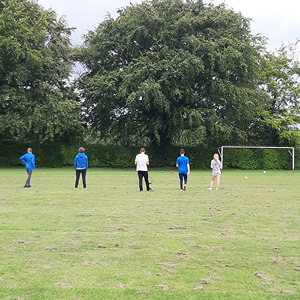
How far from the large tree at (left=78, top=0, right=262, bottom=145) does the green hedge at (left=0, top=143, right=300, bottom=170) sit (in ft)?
7.19

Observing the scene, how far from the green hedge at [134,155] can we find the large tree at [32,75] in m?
1.68

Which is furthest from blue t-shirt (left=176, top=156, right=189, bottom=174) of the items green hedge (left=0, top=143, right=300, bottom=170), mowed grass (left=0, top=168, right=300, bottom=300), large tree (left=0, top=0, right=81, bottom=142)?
green hedge (left=0, top=143, right=300, bottom=170)

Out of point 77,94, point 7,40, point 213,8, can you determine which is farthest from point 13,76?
→ point 213,8

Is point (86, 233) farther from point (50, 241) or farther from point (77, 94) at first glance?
point (77, 94)

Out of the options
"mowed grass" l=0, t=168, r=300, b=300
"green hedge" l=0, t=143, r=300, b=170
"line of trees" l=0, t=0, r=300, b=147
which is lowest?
"mowed grass" l=0, t=168, r=300, b=300

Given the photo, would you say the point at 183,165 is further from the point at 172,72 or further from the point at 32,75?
the point at 32,75

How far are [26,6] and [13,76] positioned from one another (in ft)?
25.1

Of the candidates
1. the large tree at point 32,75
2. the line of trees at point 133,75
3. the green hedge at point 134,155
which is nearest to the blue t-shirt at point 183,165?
the line of trees at point 133,75

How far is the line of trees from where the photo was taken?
33625mm

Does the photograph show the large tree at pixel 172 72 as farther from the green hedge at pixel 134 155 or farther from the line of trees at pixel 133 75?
the green hedge at pixel 134 155

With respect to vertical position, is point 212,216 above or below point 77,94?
below

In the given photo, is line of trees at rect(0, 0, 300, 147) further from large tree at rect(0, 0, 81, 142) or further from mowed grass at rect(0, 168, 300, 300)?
mowed grass at rect(0, 168, 300, 300)

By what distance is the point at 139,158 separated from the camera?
614 inches

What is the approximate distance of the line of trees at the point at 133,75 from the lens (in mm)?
33625
